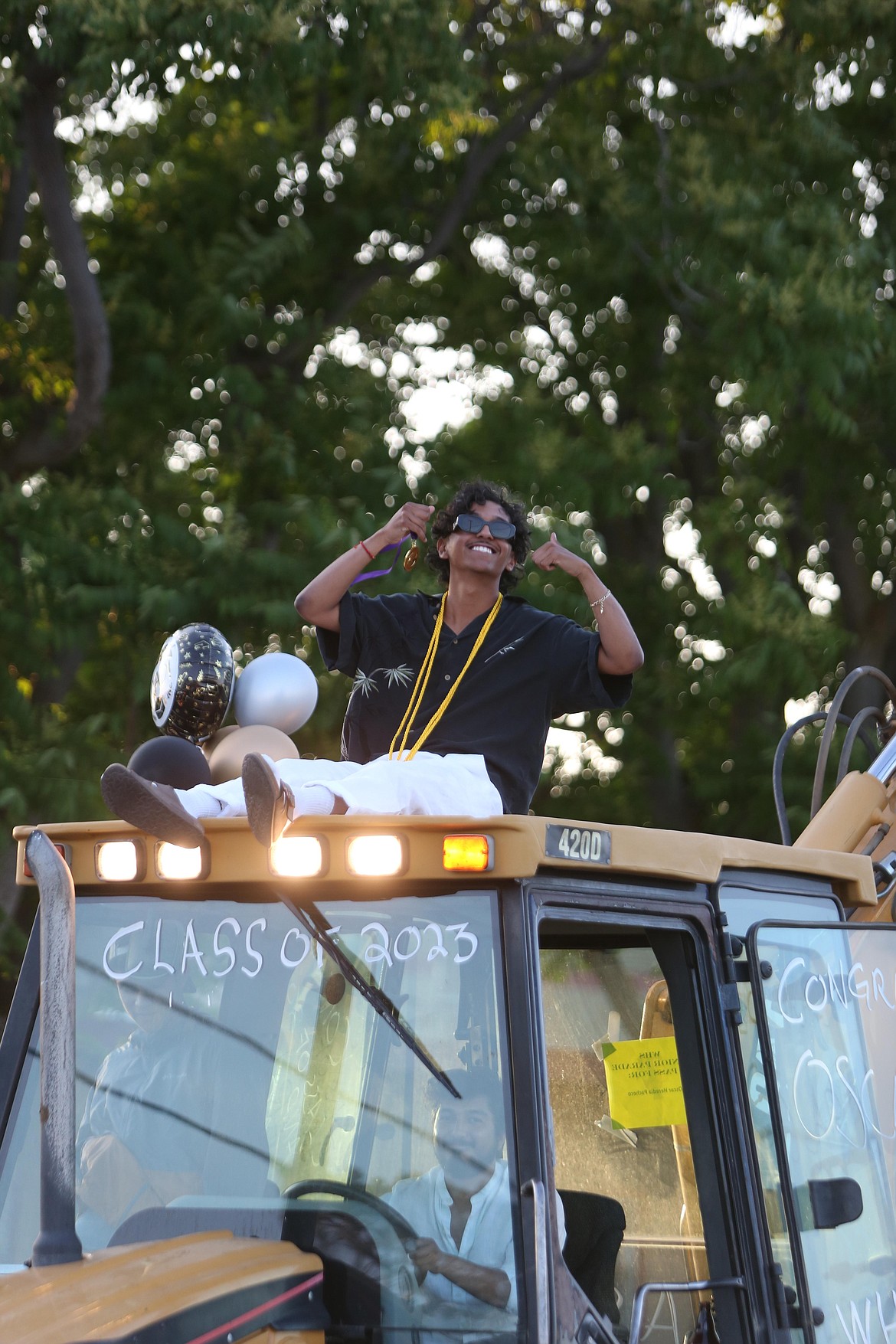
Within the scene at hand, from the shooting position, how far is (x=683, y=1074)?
3.38m

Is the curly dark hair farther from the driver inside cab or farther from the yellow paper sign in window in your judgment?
the driver inside cab

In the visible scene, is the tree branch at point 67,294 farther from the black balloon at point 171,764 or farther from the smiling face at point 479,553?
the black balloon at point 171,764

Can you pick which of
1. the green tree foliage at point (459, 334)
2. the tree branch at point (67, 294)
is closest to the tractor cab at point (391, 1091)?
the green tree foliage at point (459, 334)

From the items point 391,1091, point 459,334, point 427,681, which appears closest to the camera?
point 391,1091

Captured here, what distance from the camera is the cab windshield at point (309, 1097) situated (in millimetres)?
2891

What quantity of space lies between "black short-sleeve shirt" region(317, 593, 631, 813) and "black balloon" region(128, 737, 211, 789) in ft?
2.09

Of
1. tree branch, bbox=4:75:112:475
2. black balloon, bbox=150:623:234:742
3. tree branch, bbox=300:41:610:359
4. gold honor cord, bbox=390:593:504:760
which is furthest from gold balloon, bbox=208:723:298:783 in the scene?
tree branch, bbox=300:41:610:359

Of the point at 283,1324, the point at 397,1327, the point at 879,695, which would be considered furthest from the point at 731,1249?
the point at 879,695

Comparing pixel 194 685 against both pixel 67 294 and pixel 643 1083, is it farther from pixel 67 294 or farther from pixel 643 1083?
pixel 67 294

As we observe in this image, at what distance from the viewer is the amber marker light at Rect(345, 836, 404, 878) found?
2.98 meters

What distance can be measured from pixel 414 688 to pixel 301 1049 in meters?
1.28

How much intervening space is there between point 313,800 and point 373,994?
0.40 metres

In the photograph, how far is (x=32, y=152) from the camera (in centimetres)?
897

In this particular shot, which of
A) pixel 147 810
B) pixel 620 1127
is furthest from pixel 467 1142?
pixel 620 1127
